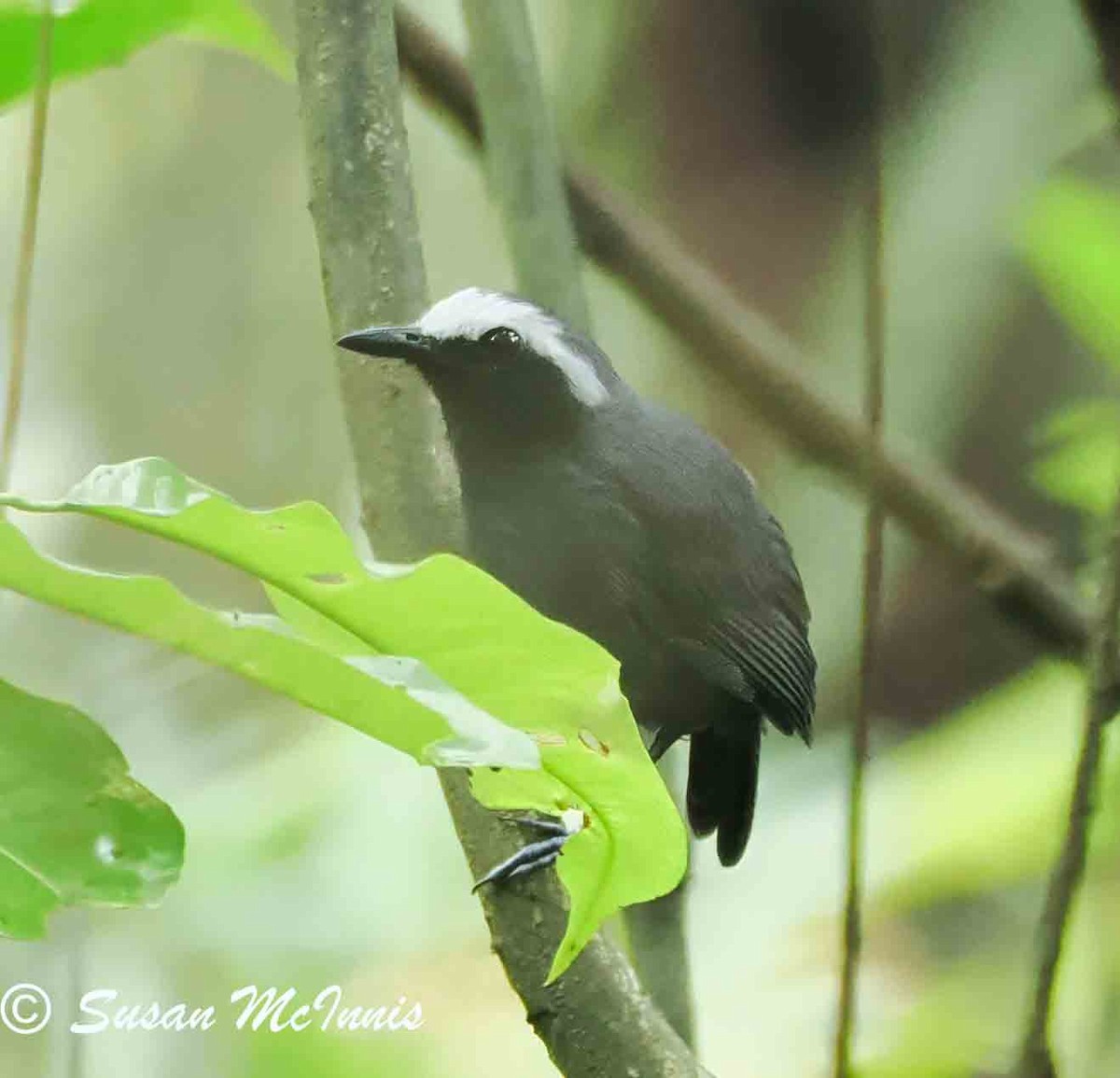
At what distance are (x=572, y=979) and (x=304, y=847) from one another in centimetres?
40

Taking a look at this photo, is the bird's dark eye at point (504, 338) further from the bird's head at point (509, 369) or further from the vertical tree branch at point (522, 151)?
the vertical tree branch at point (522, 151)

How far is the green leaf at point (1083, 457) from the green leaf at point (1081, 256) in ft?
0.15

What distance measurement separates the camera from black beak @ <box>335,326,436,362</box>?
69 cm

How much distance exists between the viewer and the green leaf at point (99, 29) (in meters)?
0.74

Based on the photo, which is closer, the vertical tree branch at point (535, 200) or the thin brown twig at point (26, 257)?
the thin brown twig at point (26, 257)

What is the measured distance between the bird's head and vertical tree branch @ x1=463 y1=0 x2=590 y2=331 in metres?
0.09

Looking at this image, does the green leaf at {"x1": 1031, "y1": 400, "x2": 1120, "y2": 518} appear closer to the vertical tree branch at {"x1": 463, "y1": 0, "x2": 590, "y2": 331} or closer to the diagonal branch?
the diagonal branch

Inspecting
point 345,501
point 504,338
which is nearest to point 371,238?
point 504,338

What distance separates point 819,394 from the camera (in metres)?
1.03

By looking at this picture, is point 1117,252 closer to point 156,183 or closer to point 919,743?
point 919,743

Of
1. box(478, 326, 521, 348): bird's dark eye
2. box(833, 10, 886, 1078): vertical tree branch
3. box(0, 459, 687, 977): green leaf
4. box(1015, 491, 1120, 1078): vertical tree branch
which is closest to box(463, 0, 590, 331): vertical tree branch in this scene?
box(478, 326, 521, 348): bird's dark eye

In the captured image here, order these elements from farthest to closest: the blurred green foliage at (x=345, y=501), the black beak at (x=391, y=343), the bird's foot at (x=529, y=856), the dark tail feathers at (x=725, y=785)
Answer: the blurred green foliage at (x=345, y=501), the dark tail feathers at (x=725, y=785), the black beak at (x=391, y=343), the bird's foot at (x=529, y=856)

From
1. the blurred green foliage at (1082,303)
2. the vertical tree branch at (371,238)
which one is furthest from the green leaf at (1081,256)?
the vertical tree branch at (371,238)

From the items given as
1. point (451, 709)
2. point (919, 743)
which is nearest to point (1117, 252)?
point (919, 743)
